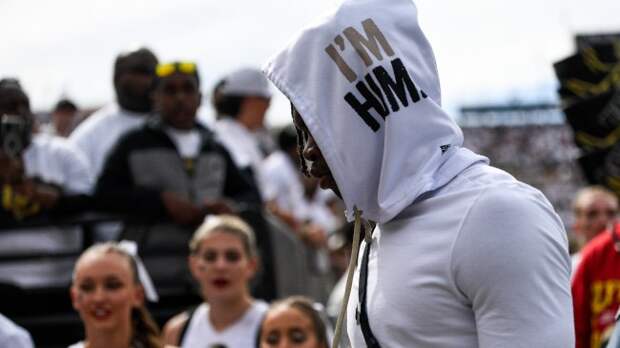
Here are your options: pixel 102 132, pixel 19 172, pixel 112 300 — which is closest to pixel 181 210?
pixel 19 172

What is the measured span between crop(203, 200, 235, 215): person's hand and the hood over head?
162 inches

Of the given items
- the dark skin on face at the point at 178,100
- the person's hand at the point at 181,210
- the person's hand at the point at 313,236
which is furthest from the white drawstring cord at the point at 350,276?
the person's hand at the point at 313,236

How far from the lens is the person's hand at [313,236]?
9248mm

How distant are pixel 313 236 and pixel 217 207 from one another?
8.99 feet

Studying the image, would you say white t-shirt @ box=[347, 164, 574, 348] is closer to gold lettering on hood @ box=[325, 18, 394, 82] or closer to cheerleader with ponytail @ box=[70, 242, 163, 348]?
gold lettering on hood @ box=[325, 18, 394, 82]

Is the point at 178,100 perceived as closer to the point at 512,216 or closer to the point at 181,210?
the point at 181,210

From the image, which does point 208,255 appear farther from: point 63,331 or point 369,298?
point 369,298

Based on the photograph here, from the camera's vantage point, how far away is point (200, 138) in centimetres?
688

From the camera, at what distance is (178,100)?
22.5ft

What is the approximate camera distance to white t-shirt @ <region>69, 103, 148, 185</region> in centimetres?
748

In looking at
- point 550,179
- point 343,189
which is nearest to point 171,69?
point 343,189

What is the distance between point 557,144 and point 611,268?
138 ft

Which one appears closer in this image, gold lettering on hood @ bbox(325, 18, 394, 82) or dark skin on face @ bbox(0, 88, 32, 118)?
gold lettering on hood @ bbox(325, 18, 394, 82)

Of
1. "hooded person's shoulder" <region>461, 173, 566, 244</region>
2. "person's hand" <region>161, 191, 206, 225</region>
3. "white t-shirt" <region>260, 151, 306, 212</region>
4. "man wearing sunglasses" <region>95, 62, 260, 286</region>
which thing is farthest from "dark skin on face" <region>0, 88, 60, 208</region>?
"hooded person's shoulder" <region>461, 173, 566, 244</region>
